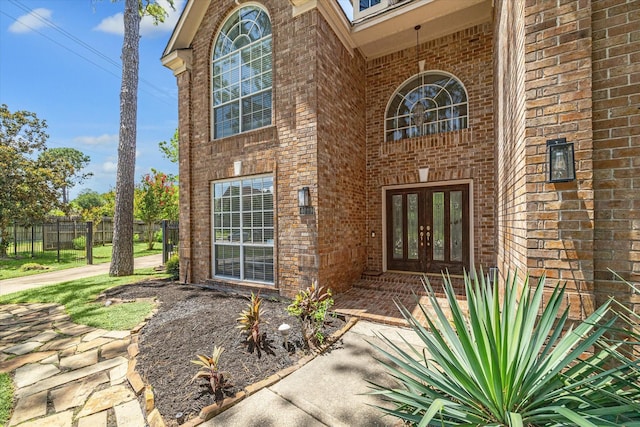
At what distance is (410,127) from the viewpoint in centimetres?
696

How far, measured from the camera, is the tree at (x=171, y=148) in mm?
14555

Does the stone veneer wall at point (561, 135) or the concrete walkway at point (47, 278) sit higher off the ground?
the stone veneer wall at point (561, 135)

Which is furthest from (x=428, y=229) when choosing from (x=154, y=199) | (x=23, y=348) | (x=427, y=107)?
(x=154, y=199)

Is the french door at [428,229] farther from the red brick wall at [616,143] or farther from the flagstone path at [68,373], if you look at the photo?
the flagstone path at [68,373]

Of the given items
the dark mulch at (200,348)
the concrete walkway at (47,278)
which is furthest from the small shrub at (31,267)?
the dark mulch at (200,348)

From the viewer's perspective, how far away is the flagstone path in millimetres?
2521

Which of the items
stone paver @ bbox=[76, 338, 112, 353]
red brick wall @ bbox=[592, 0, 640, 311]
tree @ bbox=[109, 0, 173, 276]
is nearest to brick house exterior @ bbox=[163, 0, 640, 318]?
red brick wall @ bbox=[592, 0, 640, 311]

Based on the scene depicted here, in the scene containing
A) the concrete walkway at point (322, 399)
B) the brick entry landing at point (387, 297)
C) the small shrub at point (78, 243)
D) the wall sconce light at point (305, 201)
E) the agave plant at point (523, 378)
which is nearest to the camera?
the agave plant at point (523, 378)

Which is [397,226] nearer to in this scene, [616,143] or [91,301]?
[616,143]

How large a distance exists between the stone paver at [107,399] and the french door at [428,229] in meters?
5.98

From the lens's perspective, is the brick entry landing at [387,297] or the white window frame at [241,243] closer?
the brick entry landing at [387,297]

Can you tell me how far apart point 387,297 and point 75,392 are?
4932mm

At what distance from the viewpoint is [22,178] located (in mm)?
12125

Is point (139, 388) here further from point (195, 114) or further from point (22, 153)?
point (22, 153)
